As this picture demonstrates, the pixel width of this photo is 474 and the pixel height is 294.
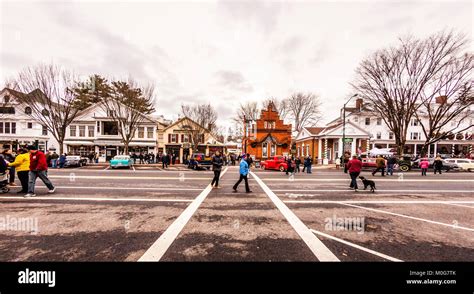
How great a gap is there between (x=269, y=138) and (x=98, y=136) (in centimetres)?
3031

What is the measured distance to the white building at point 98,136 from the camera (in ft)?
106

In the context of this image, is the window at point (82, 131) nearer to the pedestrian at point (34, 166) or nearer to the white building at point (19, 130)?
the white building at point (19, 130)

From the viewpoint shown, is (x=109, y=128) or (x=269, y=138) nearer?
(x=109, y=128)

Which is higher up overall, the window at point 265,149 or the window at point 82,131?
the window at point 82,131

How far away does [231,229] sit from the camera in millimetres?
4285

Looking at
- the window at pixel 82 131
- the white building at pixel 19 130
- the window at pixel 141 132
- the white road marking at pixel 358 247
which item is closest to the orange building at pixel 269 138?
the window at pixel 141 132

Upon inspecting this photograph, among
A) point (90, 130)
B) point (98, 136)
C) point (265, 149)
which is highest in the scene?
point (90, 130)

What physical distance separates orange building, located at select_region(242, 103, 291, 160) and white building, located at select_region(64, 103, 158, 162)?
18.5 metres

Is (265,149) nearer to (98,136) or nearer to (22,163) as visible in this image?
(98,136)

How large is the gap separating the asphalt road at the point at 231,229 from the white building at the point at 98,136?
28.0 metres

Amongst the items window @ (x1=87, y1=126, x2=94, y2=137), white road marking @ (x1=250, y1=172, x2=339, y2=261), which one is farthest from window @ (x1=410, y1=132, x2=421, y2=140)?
window @ (x1=87, y1=126, x2=94, y2=137)

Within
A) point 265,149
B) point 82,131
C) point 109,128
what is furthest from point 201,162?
point 82,131

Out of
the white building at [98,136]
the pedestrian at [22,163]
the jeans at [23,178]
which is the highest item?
the white building at [98,136]
